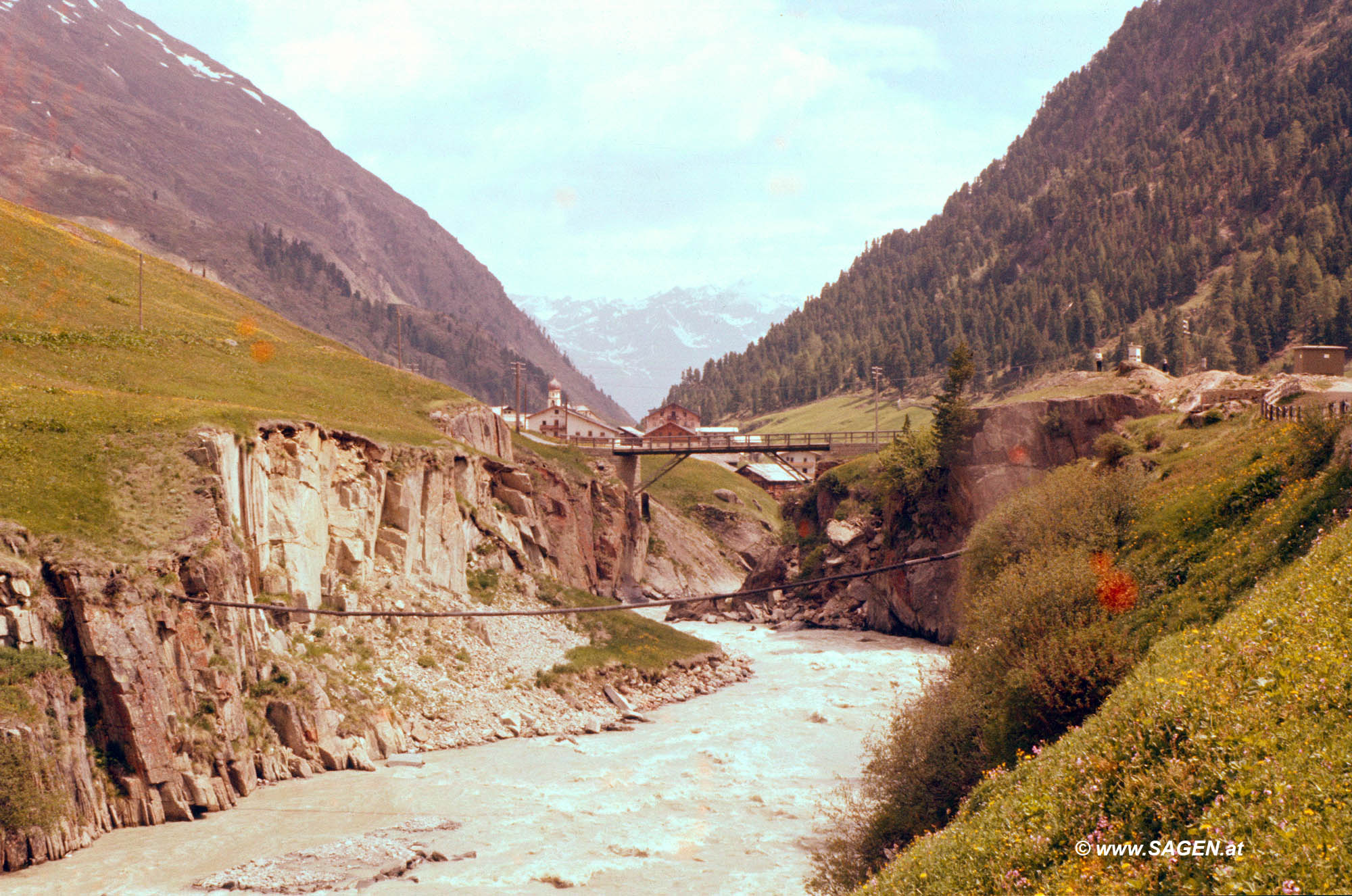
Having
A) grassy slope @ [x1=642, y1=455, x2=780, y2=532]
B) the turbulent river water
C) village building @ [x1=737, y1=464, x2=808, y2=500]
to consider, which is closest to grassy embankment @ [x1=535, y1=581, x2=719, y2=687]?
the turbulent river water

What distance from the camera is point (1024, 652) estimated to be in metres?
21.7

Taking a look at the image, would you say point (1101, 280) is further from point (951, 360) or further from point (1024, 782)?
point (1024, 782)

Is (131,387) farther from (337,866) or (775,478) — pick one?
(775,478)

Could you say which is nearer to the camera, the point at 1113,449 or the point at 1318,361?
the point at 1318,361

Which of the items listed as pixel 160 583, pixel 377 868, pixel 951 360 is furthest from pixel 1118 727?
pixel 951 360

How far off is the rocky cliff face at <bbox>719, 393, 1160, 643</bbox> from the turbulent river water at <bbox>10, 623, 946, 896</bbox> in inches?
742

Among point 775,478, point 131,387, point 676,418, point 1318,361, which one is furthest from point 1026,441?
point 676,418

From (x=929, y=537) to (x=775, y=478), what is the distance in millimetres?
66070

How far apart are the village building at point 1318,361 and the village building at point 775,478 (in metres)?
88.7

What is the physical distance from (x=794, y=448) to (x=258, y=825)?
2385 inches

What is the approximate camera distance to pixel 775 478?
13050cm

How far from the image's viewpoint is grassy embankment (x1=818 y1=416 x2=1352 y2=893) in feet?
32.4

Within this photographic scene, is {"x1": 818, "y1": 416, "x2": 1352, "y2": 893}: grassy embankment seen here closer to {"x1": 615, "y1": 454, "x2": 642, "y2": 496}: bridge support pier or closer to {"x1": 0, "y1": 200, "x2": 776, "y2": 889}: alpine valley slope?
{"x1": 0, "y1": 200, "x2": 776, "y2": 889}: alpine valley slope

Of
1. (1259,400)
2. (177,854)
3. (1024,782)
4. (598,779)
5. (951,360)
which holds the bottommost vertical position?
(598,779)
